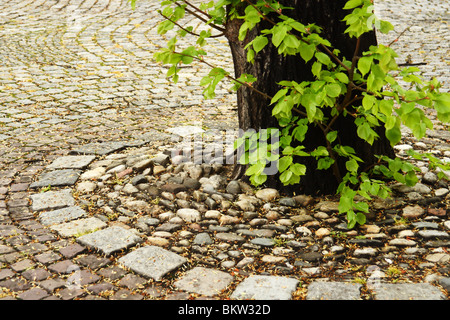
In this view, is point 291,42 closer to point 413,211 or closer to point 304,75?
point 304,75

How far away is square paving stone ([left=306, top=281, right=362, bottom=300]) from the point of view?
264 centimetres

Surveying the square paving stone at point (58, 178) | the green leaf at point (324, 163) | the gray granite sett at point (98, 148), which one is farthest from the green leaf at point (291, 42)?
the gray granite sett at point (98, 148)

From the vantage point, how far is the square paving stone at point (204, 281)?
2.80 m

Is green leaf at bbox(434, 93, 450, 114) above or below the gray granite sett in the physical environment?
above

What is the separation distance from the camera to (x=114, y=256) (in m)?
3.15

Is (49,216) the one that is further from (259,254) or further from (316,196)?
(316,196)

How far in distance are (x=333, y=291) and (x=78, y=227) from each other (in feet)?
5.86

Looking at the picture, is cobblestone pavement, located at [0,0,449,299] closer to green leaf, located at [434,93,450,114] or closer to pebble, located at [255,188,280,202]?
pebble, located at [255,188,280,202]

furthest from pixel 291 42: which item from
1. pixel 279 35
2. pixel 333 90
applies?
pixel 333 90

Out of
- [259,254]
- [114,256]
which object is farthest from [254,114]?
[114,256]

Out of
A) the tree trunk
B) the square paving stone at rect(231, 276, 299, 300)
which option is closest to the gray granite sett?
the tree trunk

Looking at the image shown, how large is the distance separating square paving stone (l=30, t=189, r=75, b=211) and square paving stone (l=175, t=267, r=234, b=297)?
1.37 metres

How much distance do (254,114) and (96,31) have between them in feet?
23.6

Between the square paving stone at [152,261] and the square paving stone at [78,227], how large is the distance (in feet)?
1.55
